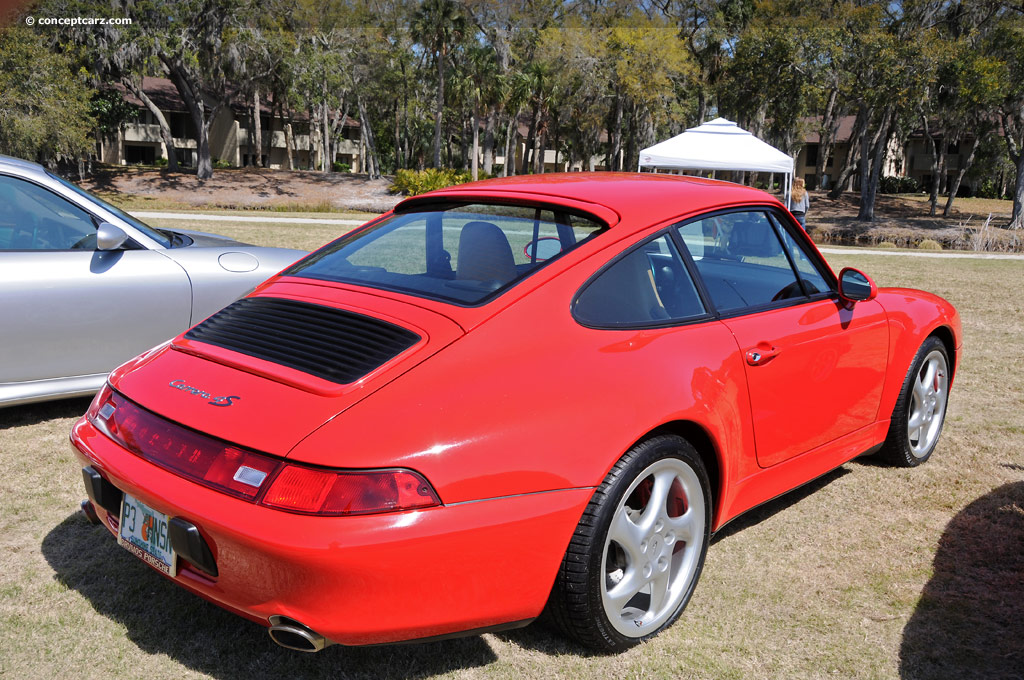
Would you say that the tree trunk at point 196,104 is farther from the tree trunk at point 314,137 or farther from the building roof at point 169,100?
the building roof at point 169,100

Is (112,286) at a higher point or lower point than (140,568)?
higher

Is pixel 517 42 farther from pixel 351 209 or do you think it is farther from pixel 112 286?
pixel 112 286

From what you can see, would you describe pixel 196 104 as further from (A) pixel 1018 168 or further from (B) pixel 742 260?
(B) pixel 742 260

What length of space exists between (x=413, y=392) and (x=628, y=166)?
58797 mm

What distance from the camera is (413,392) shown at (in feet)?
7.68

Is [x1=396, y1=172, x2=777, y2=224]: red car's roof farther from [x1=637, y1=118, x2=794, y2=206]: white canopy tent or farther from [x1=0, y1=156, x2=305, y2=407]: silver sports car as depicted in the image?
[x1=637, y1=118, x2=794, y2=206]: white canopy tent

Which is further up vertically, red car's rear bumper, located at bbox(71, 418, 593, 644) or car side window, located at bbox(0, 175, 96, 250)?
car side window, located at bbox(0, 175, 96, 250)

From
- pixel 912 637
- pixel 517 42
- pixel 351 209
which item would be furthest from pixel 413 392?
pixel 517 42

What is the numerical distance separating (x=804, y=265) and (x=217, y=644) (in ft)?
9.16

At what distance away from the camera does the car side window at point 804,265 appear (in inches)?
145

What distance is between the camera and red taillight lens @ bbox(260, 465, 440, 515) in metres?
2.14

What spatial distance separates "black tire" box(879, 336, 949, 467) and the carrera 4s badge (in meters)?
3.24

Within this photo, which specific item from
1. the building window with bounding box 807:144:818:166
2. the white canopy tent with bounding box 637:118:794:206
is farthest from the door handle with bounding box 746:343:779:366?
the building window with bounding box 807:144:818:166

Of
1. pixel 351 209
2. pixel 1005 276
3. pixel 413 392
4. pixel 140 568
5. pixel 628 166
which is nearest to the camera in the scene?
pixel 413 392
